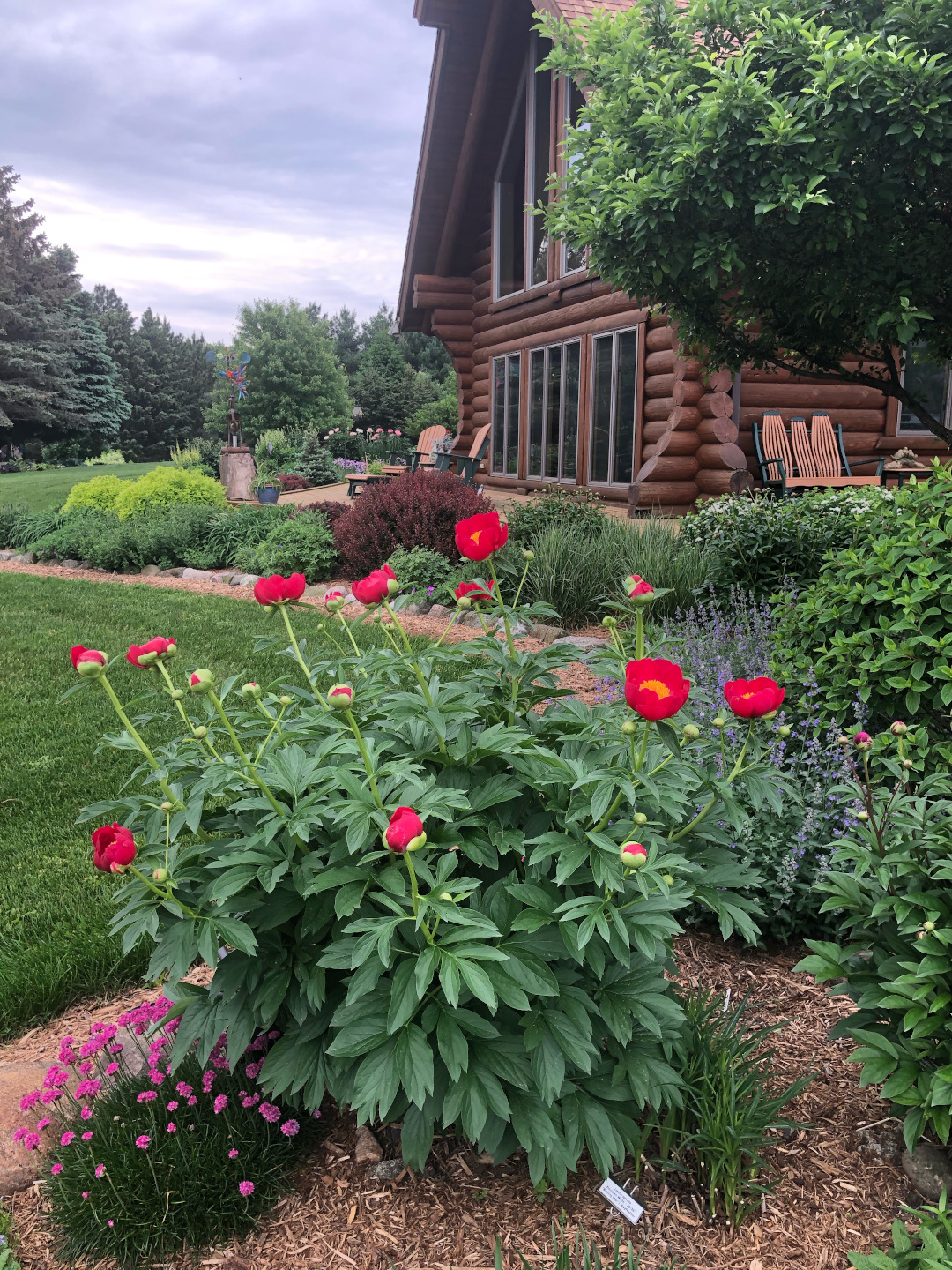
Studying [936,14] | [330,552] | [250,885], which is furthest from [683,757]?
[330,552]

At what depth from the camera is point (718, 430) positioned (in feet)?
26.3

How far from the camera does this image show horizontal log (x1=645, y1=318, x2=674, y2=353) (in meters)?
8.41

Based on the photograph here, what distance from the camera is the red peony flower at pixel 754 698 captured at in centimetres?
142

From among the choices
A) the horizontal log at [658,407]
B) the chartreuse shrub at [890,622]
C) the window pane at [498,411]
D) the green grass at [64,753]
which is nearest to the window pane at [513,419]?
the window pane at [498,411]

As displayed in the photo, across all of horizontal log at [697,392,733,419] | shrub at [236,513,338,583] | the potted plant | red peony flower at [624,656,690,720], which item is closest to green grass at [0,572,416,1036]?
red peony flower at [624,656,690,720]

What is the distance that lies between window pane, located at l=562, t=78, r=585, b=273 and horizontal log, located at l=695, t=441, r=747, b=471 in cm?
341

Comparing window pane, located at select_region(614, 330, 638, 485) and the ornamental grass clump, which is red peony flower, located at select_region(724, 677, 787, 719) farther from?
window pane, located at select_region(614, 330, 638, 485)

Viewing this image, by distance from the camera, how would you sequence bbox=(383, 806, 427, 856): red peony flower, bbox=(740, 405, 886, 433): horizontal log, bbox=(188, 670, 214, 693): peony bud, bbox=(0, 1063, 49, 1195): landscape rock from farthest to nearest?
1. bbox=(740, 405, 886, 433): horizontal log
2. bbox=(0, 1063, 49, 1195): landscape rock
3. bbox=(188, 670, 214, 693): peony bud
4. bbox=(383, 806, 427, 856): red peony flower

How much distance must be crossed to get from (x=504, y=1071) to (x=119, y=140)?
177 ft

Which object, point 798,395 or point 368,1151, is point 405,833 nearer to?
point 368,1151

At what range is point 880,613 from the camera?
2799mm

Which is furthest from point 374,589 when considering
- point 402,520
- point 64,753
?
point 402,520

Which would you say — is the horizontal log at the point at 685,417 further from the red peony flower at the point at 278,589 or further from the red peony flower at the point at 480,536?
the red peony flower at the point at 278,589

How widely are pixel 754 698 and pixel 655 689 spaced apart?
0.27 m
